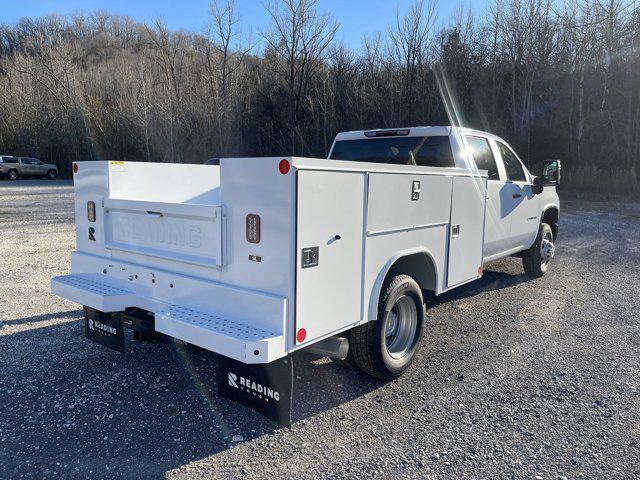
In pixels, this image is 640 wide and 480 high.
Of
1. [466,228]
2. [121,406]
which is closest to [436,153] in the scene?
[466,228]

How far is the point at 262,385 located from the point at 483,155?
4191 millimetres

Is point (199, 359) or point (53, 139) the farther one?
point (53, 139)

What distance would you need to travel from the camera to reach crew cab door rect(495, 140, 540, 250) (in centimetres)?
637

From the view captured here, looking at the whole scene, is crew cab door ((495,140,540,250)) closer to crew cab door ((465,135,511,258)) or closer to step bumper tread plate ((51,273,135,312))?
crew cab door ((465,135,511,258))

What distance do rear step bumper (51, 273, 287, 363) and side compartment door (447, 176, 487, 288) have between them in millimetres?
2358

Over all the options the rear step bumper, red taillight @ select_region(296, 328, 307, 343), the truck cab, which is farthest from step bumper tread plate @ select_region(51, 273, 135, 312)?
the truck cab

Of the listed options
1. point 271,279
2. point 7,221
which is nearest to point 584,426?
point 271,279

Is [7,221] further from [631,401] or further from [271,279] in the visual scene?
[631,401]

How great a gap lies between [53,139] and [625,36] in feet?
138

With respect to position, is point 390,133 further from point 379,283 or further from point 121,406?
point 121,406

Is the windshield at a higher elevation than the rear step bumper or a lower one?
higher

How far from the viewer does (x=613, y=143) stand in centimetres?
2411

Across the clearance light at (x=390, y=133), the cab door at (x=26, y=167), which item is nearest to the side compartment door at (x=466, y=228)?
the clearance light at (x=390, y=133)

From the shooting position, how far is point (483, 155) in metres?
5.97
